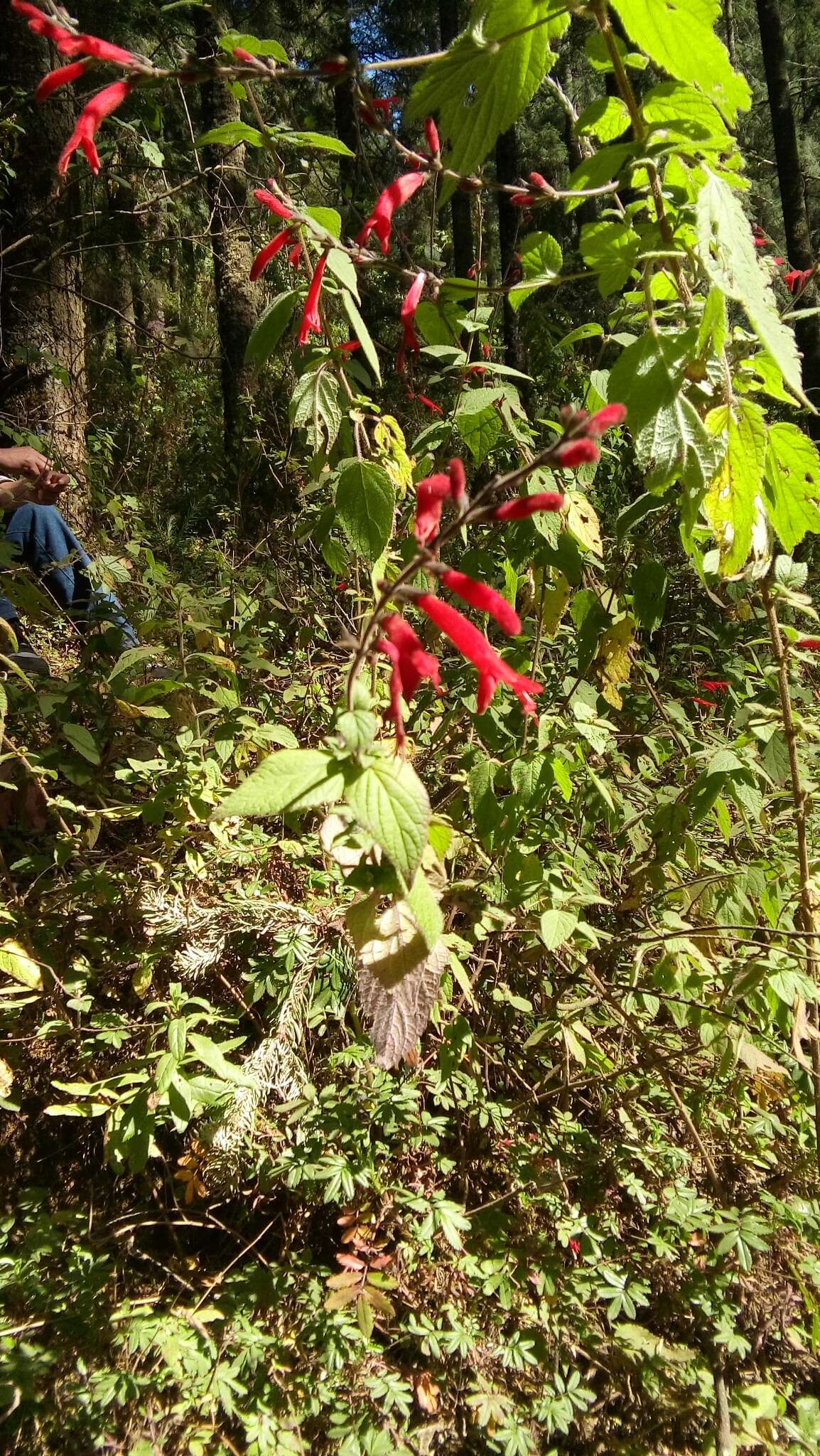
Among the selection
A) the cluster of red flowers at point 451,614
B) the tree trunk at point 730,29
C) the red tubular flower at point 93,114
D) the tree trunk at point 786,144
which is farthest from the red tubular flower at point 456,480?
the tree trunk at point 730,29

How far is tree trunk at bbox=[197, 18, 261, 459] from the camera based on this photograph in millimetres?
4656

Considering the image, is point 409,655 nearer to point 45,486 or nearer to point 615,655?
point 615,655

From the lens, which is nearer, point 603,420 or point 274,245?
point 603,420

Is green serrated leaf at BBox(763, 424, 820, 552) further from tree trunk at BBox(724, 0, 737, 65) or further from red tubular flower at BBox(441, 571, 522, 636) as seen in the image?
tree trunk at BBox(724, 0, 737, 65)

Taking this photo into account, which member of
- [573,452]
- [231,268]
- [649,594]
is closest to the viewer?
[573,452]

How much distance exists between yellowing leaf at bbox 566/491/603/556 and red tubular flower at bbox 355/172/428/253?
0.50 meters

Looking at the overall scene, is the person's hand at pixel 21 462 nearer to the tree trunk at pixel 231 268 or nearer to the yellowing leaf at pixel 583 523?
the yellowing leaf at pixel 583 523

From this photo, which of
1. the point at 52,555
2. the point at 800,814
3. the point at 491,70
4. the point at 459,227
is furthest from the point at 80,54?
the point at 459,227

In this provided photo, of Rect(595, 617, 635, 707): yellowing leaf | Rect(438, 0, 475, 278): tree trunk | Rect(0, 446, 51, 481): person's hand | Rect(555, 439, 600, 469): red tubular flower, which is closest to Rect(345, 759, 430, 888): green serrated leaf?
Rect(555, 439, 600, 469): red tubular flower

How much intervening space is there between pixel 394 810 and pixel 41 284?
12.4 feet

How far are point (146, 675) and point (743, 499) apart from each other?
1.68 m

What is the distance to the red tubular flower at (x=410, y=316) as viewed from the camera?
1002mm

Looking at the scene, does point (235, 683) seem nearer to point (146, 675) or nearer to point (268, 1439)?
point (146, 675)

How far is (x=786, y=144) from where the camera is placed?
690cm
